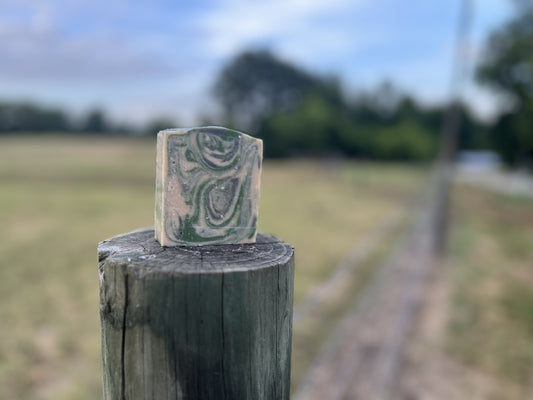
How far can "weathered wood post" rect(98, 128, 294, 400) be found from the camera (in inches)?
39.8

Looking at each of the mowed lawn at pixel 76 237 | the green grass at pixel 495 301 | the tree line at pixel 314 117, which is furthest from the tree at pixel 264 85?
the green grass at pixel 495 301

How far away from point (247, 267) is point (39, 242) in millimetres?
9403

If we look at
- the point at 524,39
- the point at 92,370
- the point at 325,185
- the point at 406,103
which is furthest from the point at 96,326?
the point at 406,103

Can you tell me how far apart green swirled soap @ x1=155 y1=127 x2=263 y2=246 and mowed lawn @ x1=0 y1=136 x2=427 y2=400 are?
3.36 m

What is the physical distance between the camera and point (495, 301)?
6.38m

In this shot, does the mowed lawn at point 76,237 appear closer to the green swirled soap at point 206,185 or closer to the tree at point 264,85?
the green swirled soap at point 206,185

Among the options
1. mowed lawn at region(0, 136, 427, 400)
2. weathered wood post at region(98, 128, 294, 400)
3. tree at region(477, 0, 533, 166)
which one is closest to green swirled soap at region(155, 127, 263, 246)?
weathered wood post at region(98, 128, 294, 400)

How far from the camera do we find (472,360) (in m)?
4.66

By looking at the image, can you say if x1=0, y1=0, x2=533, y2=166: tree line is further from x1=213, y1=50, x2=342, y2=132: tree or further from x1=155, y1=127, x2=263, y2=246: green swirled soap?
x1=155, y1=127, x2=263, y2=246: green swirled soap

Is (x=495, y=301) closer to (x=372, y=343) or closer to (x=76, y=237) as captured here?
(x=372, y=343)

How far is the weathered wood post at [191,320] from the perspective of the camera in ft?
3.31

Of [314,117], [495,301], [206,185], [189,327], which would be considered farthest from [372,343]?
[314,117]

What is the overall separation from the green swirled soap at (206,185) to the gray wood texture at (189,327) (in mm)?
187

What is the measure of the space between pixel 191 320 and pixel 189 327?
2 centimetres
